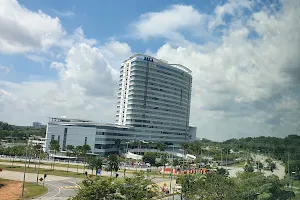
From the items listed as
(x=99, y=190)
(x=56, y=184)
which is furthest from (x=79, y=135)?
(x=99, y=190)

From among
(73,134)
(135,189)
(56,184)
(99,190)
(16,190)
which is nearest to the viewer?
(99,190)

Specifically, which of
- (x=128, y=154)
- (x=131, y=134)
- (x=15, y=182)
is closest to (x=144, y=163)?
(x=128, y=154)

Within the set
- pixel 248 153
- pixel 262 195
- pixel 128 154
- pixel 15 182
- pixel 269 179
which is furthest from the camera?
pixel 248 153

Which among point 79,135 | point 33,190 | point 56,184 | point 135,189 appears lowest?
point 56,184

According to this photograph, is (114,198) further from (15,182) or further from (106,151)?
(106,151)

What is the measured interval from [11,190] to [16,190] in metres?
1.03

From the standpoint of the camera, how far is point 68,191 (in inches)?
2712

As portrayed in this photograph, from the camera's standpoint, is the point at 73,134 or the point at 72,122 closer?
the point at 73,134

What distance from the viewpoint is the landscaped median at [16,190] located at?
60375mm

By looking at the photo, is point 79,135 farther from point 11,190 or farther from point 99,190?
point 99,190

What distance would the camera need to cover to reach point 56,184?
77.0 metres

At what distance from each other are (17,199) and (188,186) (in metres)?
33.3

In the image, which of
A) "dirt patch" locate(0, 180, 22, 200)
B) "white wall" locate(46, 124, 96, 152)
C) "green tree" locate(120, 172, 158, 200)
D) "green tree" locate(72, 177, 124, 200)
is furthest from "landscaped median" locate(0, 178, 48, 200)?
"white wall" locate(46, 124, 96, 152)

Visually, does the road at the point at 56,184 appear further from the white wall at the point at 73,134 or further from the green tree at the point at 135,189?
the white wall at the point at 73,134
